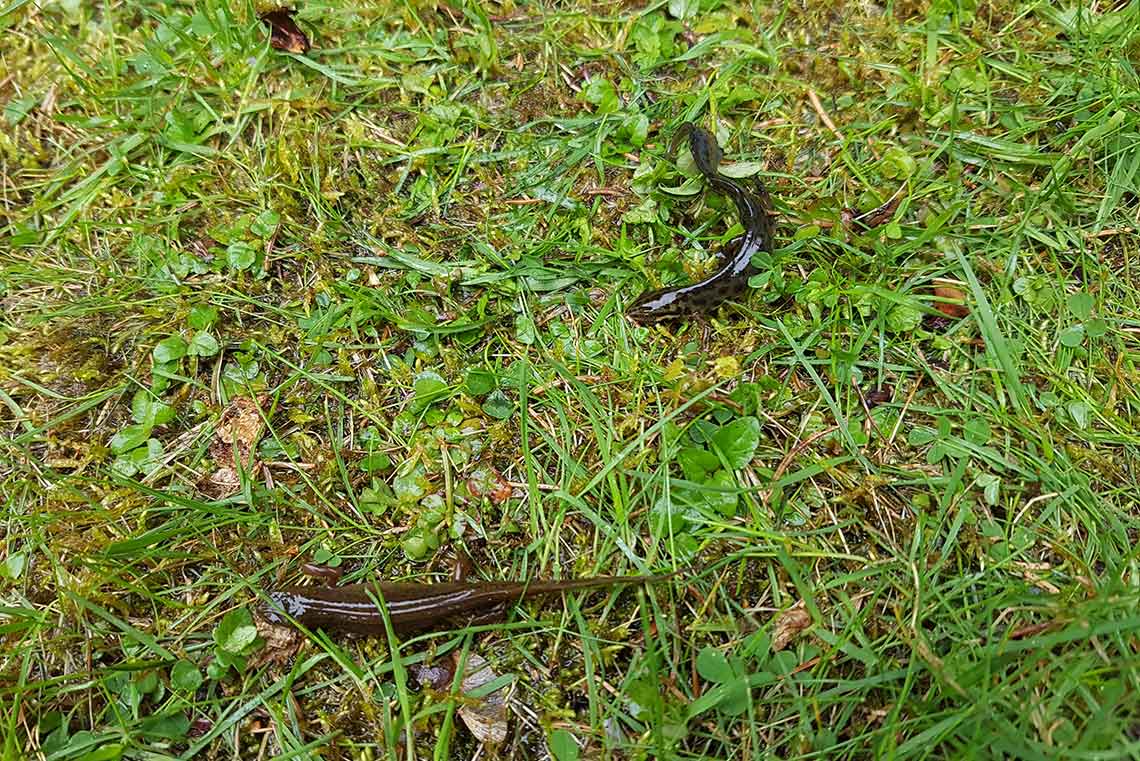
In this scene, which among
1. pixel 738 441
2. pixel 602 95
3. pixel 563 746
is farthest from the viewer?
Result: pixel 602 95

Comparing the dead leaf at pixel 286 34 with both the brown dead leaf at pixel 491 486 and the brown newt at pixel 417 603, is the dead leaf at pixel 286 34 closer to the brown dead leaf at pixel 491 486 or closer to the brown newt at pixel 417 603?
the brown dead leaf at pixel 491 486

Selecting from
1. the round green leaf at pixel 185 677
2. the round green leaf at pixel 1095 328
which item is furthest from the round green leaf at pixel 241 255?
the round green leaf at pixel 1095 328

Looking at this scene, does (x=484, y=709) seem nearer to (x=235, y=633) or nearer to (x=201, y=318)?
(x=235, y=633)

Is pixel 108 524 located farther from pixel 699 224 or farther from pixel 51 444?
pixel 699 224

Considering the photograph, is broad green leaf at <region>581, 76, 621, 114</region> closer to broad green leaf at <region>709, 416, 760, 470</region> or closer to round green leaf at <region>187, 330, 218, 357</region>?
broad green leaf at <region>709, 416, 760, 470</region>

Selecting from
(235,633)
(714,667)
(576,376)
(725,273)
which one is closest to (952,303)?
(725,273)

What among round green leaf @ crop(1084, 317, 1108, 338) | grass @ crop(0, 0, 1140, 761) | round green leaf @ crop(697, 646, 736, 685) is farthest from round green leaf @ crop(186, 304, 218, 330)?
round green leaf @ crop(1084, 317, 1108, 338)
